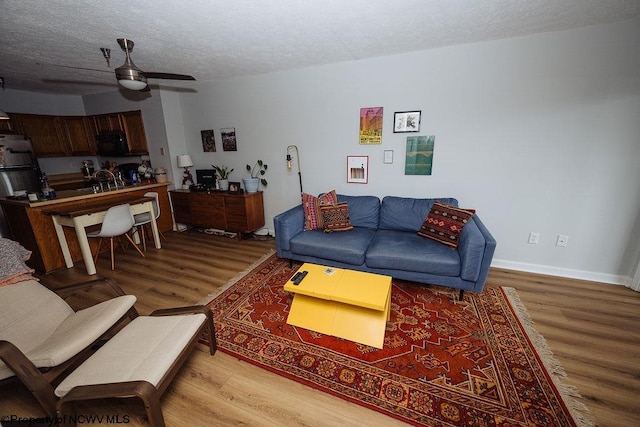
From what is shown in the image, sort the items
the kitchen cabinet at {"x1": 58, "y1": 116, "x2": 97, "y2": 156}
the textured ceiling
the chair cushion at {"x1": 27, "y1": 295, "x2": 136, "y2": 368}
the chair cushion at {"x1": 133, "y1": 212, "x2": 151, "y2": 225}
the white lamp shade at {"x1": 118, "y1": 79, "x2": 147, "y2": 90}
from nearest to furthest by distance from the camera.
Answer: the chair cushion at {"x1": 27, "y1": 295, "x2": 136, "y2": 368}, the textured ceiling, the white lamp shade at {"x1": 118, "y1": 79, "x2": 147, "y2": 90}, the chair cushion at {"x1": 133, "y1": 212, "x2": 151, "y2": 225}, the kitchen cabinet at {"x1": 58, "y1": 116, "x2": 97, "y2": 156}

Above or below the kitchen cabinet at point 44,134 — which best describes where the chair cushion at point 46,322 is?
below

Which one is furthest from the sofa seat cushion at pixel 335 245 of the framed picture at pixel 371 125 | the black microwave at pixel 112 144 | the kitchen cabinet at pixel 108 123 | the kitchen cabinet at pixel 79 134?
the kitchen cabinet at pixel 79 134

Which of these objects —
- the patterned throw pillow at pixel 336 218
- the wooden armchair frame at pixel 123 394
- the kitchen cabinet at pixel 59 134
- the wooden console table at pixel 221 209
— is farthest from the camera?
the kitchen cabinet at pixel 59 134

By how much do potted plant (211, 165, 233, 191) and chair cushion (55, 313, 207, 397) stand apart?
2604 mm

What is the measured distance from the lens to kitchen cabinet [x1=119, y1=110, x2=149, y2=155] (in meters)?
4.31

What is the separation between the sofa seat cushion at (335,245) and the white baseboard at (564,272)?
1.62 meters

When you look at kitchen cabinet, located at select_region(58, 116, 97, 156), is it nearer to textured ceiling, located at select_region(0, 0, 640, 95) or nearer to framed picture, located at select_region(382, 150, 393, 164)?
textured ceiling, located at select_region(0, 0, 640, 95)

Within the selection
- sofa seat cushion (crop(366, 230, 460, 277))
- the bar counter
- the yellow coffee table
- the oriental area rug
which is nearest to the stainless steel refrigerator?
the bar counter

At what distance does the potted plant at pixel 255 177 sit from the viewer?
12.7 ft

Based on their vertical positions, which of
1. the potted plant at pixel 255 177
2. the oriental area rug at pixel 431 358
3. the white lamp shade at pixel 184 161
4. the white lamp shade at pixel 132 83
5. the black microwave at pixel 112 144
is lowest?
the oriental area rug at pixel 431 358

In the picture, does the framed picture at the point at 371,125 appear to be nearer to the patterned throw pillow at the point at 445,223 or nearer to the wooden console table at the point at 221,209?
the patterned throw pillow at the point at 445,223

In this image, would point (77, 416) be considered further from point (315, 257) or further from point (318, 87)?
point (318, 87)

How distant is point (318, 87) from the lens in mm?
3316

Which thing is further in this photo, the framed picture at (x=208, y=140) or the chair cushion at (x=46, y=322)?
the framed picture at (x=208, y=140)
